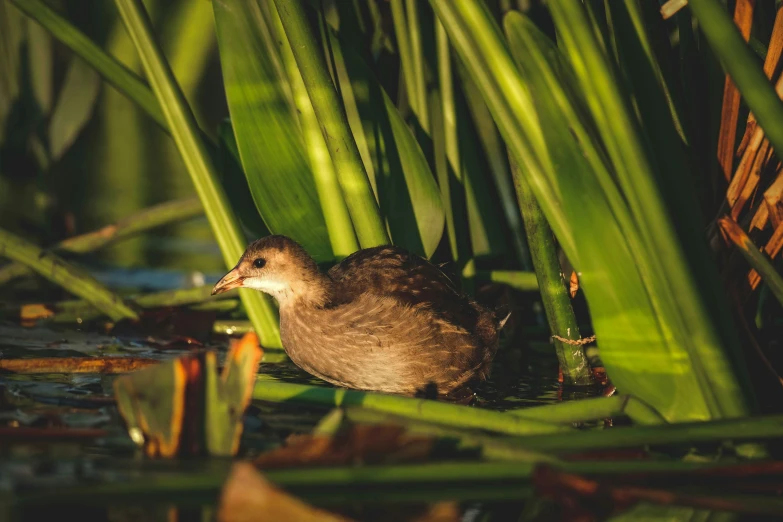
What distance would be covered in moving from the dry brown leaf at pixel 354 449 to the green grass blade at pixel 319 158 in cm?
158

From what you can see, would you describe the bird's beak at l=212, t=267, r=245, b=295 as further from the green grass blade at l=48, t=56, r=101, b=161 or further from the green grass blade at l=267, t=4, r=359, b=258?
the green grass blade at l=48, t=56, r=101, b=161

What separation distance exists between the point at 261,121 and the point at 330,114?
67cm

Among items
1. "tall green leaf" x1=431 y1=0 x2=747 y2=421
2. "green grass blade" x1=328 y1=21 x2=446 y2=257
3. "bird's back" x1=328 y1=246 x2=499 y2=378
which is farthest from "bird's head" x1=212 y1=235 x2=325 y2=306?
"tall green leaf" x1=431 y1=0 x2=747 y2=421

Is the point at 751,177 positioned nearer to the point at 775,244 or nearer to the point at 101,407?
the point at 775,244

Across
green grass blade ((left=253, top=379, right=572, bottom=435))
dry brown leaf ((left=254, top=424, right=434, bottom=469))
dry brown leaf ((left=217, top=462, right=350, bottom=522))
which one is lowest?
green grass blade ((left=253, top=379, right=572, bottom=435))

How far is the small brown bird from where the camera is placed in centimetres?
412

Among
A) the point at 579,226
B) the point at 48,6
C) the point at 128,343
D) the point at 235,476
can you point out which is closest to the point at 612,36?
the point at 579,226

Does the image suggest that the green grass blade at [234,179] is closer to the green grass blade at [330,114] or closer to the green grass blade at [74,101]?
the green grass blade at [330,114]

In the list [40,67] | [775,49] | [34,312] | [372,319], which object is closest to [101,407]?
[372,319]

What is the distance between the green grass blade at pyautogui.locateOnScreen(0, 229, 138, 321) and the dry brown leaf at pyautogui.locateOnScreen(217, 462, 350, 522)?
9.12 feet

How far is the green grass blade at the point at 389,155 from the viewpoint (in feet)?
14.3

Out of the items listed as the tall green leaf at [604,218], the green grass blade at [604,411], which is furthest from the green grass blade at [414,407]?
the tall green leaf at [604,218]

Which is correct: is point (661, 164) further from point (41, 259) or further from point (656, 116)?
point (41, 259)

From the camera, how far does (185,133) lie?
4195mm
